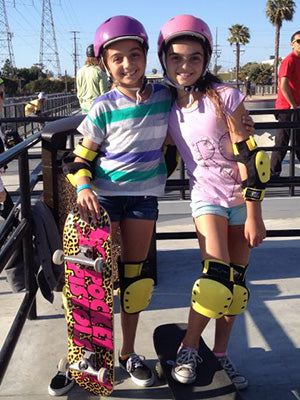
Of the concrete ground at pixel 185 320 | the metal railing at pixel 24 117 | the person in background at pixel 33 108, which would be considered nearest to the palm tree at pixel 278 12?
the metal railing at pixel 24 117

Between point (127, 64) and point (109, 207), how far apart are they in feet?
2.29

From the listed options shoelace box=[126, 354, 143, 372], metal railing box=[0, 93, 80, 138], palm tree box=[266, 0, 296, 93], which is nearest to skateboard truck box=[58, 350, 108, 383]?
shoelace box=[126, 354, 143, 372]

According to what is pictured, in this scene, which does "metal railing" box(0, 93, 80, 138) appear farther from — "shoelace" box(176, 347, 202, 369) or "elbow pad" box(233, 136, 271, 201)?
"shoelace" box(176, 347, 202, 369)

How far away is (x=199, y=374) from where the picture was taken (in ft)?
7.61

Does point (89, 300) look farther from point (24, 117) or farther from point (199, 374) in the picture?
point (24, 117)

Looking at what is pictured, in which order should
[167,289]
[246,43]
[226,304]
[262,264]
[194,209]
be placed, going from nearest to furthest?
[226,304] → [194,209] → [167,289] → [262,264] → [246,43]

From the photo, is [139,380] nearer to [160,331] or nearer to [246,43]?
[160,331]

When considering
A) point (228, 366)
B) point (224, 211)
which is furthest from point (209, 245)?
point (228, 366)

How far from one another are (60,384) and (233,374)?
88 centimetres

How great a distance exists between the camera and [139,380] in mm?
2580

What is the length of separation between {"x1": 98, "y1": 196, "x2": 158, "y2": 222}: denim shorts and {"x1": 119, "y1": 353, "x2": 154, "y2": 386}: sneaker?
0.75 m

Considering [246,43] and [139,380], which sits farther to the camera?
[246,43]

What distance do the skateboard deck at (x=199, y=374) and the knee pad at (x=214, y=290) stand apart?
27 cm

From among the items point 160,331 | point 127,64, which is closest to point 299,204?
point 160,331
